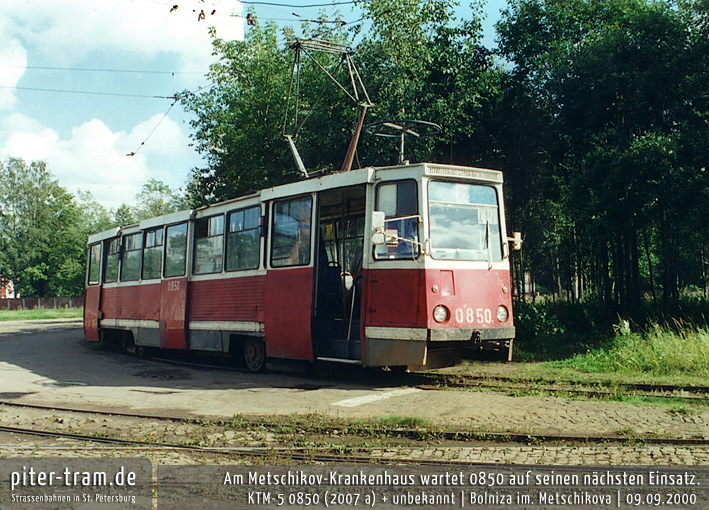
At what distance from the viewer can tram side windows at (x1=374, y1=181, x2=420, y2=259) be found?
1030 centimetres

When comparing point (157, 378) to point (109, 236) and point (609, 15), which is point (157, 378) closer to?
point (109, 236)

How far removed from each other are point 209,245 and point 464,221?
20.6 ft

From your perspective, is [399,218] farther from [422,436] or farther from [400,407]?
[422,436]

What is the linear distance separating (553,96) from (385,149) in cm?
482

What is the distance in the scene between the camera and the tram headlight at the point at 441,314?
10070 millimetres

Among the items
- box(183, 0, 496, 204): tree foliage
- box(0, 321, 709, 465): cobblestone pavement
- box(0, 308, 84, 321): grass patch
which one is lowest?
box(0, 321, 709, 465): cobblestone pavement

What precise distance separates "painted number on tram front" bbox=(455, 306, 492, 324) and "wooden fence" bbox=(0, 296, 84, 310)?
2753 inches

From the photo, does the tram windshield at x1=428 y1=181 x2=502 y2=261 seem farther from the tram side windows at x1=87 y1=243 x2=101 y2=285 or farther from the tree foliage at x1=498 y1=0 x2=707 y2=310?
the tram side windows at x1=87 y1=243 x2=101 y2=285

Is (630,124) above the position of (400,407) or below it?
above

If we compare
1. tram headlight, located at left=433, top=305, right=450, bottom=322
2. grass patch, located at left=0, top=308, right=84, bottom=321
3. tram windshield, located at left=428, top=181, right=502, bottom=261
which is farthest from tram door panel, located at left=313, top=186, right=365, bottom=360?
grass patch, located at left=0, top=308, right=84, bottom=321

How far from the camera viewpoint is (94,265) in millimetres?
20969

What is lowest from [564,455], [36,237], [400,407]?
[564,455]

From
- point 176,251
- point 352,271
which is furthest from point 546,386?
point 176,251

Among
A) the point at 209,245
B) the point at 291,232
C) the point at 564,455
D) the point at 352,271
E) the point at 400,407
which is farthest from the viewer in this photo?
the point at 209,245
